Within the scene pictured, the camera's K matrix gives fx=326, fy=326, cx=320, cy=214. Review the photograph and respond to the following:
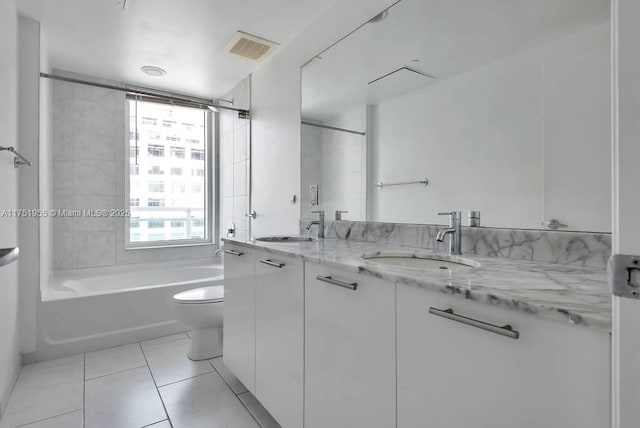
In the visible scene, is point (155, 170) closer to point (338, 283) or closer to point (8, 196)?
point (8, 196)

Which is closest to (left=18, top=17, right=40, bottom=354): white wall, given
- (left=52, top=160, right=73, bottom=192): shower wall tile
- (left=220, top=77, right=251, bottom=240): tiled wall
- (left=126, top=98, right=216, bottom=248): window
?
(left=52, top=160, right=73, bottom=192): shower wall tile

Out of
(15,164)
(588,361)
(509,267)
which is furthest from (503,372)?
(15,164)

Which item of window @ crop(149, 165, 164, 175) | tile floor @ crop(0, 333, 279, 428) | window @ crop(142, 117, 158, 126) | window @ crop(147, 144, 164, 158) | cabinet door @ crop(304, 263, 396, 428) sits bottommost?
tile floor @ crop(0, 333, 279, 428)

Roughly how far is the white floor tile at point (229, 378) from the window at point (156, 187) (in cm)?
202

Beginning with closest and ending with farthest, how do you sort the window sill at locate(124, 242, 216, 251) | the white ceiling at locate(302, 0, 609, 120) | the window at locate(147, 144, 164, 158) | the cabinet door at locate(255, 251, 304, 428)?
the white ceiling at locate(302, 0, 609, 120)
the cabinet door at locate(255, 251, 304, 428)
the window sill at locate(124, 242, 216, 251)
the window at locate(147, 144, 164, 158)

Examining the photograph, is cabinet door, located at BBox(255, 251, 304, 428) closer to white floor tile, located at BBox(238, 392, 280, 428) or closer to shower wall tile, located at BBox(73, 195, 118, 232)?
white floor tile, located at BBox(238, 392, 280, 428)

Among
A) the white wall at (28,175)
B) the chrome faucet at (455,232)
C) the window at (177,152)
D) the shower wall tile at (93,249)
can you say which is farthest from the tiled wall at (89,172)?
the chrome faucet at (455,232)

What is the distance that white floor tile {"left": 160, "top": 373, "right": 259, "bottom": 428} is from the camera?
5.03 ft

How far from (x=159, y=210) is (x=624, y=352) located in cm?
370

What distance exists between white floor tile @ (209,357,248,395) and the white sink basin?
114 centimetres

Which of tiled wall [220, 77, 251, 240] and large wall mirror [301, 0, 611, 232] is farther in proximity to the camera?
tiled wall [220, 77, 251, 240]

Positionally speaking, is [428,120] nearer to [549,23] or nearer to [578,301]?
[549,23]

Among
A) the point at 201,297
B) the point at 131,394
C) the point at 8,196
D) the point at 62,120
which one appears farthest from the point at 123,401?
the point at 62,120

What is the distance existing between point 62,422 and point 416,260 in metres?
1.79
